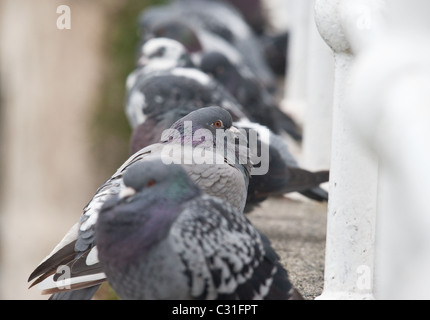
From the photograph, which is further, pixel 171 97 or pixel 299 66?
pixel 299 66

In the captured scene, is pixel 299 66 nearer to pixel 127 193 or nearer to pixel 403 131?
pixel 127 193

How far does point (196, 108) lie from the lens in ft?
19.8

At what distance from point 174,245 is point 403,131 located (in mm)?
1448

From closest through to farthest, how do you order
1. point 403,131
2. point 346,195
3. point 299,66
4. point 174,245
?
point 403,131, point 174,245, point 346,195, point 299,66

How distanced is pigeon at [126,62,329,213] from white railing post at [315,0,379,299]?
5.19ft

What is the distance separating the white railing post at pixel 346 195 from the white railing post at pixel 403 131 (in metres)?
1.58

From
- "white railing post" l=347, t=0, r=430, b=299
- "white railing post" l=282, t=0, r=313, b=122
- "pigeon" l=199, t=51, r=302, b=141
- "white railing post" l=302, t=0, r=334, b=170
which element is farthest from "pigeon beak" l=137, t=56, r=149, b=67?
"white railing post" l=347, t=0, r=430, b=299

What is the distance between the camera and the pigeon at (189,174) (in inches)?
144

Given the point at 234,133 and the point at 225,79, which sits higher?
the point at 234,133

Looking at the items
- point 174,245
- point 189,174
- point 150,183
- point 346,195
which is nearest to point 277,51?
point 189,174

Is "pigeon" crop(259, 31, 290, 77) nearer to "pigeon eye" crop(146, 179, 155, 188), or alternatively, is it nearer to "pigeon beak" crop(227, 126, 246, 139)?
"pigeon beak" crop(227, 126, 246, 139)

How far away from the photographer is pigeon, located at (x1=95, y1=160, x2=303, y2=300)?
116 inches

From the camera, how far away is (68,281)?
3.63 meters

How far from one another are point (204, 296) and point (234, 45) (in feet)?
32.2
